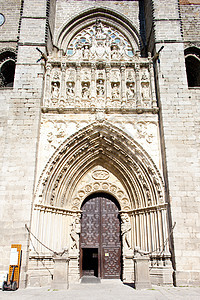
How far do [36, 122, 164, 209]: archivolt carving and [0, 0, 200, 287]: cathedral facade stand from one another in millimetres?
34

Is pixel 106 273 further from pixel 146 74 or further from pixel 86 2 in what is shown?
pixel 86 2

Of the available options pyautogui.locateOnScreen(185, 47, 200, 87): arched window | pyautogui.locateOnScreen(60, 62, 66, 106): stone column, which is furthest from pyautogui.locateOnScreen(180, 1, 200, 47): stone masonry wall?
pyautogui.locateOnScreen(60, 62, 66, 106): stone column

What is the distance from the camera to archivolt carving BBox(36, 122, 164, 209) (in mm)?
8344

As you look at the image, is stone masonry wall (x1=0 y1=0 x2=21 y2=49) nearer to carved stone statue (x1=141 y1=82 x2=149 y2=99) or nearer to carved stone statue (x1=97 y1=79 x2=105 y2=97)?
carved stone statue (x1=97 y1=79 x2=105 y2=97)

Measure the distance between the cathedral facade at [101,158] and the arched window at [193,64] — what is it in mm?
1972

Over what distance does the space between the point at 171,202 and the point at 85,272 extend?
3.86 m

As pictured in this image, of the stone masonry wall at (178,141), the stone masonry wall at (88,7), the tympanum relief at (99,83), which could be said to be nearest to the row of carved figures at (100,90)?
the tympanum relief at (99,83)

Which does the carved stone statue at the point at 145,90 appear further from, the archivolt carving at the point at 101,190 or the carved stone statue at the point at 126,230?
the carved stone statue at the point at 126,230

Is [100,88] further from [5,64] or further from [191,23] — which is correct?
[191,23]

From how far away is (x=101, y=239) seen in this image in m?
8.99

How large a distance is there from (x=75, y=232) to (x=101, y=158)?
8.93 feet

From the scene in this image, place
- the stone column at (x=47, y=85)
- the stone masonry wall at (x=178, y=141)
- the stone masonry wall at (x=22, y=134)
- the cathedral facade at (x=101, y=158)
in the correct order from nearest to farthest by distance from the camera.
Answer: the stone masonry wall at (x=178, y=141), the stone masonry wall at (x=22, y=134), the cathedral facade at (x=101, y=158), the stone column at (x=47, y=85)

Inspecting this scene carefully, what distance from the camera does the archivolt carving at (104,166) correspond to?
27.4ft

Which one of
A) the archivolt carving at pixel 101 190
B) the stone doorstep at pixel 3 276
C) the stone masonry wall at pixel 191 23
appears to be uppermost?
the stone masonry wall at pixel 191 23
